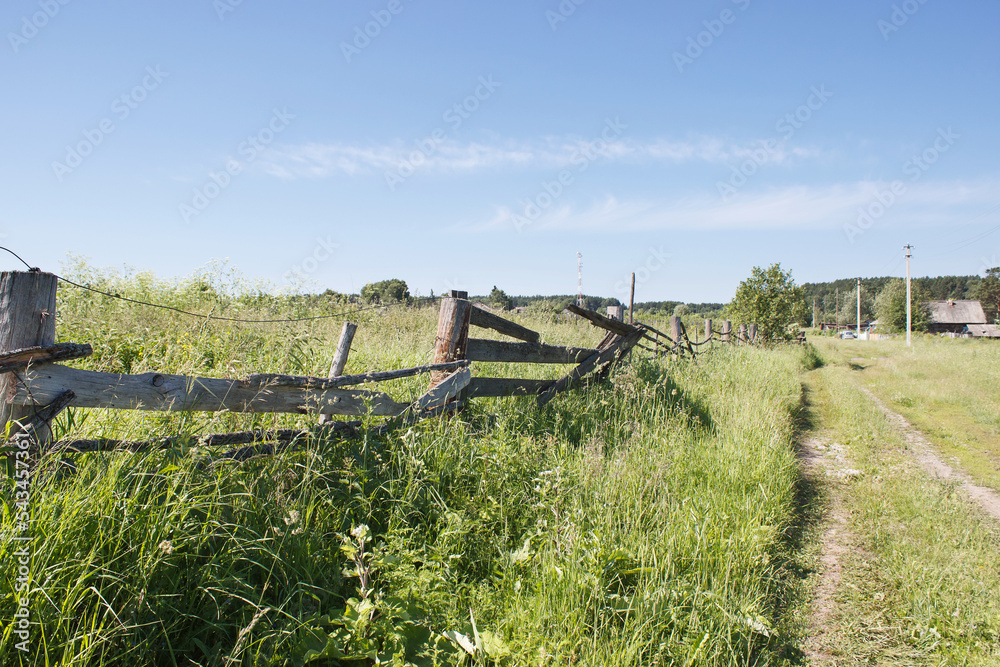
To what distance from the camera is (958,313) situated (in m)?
70.2

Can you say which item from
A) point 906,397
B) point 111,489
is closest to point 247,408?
point 111,489

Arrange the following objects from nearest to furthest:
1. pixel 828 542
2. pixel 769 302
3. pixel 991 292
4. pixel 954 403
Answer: pixel 828 542 → pixel 954 403 → pixel 769 302 → pixel 991 292

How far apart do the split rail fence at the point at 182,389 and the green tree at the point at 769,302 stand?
2117 cm

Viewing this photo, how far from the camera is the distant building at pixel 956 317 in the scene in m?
68.5

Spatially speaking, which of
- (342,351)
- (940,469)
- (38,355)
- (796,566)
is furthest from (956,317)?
(38,355)

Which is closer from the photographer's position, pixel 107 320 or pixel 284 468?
pixel 284 468

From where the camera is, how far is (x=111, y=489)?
2264mm

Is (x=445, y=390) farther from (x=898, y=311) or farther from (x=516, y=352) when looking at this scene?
(x=898, y=311)

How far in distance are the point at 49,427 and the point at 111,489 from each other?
63 centimetres

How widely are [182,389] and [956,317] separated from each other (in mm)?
96112

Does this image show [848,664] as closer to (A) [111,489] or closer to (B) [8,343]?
(A) [111,489]

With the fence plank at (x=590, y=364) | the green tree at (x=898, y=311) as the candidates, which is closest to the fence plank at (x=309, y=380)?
the fence plank at (x=590, y=364)

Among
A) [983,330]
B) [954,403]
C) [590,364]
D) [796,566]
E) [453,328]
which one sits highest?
[983,330]

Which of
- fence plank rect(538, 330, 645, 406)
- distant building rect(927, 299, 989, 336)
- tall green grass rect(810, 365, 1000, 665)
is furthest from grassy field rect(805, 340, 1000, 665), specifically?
distant building rect(927, 299, 989, 336)
